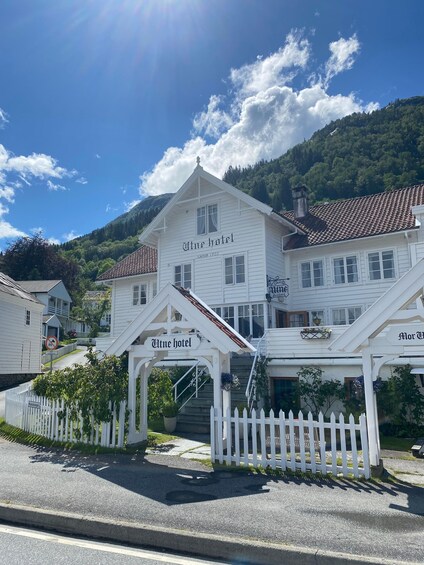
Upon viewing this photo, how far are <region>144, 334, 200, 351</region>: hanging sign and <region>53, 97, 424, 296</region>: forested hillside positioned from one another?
187 ft

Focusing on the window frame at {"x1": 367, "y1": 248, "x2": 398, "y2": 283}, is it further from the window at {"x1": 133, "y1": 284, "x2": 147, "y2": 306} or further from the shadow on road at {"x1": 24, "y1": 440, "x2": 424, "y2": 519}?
the shadow on road at {"x1": 24, "y1": 440, "x2": 424, "y2": 519}

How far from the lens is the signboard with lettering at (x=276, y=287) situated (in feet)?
73.3

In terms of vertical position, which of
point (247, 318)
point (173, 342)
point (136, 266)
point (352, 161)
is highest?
point (352, 161)

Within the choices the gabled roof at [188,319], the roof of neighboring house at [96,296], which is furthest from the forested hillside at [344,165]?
the gabled roof at [188,319]

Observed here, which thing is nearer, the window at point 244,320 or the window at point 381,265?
the window at point 381,265

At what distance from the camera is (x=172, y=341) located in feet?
35.4

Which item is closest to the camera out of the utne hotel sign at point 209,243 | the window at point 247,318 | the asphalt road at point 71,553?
the asphalt road at point 71,553

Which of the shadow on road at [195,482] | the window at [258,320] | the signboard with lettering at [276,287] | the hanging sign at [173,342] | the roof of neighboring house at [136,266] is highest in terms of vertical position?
the roof of neighboring house at [136,266]

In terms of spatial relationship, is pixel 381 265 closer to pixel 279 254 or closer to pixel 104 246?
pixel 279 254

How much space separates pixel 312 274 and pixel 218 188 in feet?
23.5

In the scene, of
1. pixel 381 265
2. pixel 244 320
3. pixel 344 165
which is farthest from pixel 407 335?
pixel 344 165

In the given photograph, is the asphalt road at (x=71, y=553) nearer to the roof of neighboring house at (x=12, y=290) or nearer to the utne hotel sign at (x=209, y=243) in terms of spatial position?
the utne hotel sign at (x=209, y=243)

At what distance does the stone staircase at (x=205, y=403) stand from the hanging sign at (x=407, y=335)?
319 inches

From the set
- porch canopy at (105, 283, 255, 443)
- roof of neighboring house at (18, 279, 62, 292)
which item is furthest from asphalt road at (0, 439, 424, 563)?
roof of neighboring house at (18, 279, 62, 292)
